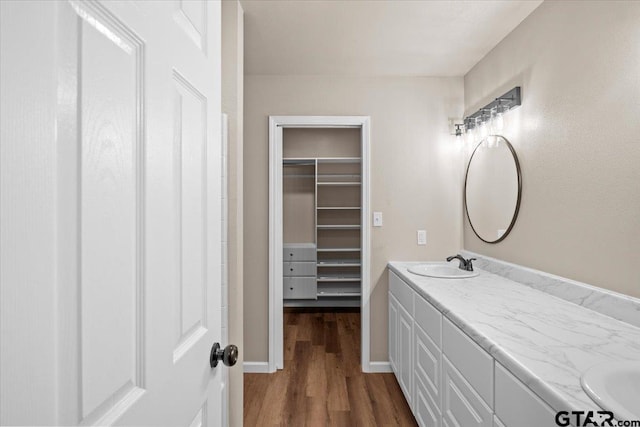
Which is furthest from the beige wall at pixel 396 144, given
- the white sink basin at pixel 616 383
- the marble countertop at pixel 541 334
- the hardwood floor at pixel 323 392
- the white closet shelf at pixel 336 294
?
the white sink basin at pixel 616 383

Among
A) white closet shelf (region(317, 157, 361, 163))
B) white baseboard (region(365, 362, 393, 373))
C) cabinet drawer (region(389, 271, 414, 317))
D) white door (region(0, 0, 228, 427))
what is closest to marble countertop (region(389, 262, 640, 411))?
cabinet drawer (region(389, 271, 414, 317))

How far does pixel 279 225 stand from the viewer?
9.87ft

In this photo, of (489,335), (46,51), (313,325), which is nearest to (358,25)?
(489,335)

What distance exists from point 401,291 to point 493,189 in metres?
0.97

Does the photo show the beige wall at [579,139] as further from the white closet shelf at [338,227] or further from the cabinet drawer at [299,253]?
the cabinet drawer at [299,253]

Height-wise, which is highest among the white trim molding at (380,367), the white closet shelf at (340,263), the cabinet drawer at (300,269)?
the white closet shelf at (340,263)

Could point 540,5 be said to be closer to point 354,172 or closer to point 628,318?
point 628,318

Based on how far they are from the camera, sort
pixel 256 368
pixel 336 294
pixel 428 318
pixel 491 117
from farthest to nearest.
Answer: pixel 336 294 < pixel 256 368 < pixel 491 117 < pixel 428 318

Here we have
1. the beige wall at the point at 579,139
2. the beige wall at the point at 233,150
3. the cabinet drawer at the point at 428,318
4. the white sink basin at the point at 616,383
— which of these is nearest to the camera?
the white sink basin at the point at 616,383

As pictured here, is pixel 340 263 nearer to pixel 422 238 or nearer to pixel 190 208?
pixel 422 238

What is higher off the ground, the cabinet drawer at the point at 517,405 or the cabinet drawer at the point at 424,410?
the cabinet drawer at the point at 517,405

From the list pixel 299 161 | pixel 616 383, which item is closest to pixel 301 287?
pixel 299 161

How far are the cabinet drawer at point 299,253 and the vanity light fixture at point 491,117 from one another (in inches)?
94.3

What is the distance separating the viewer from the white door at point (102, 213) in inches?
14.6
